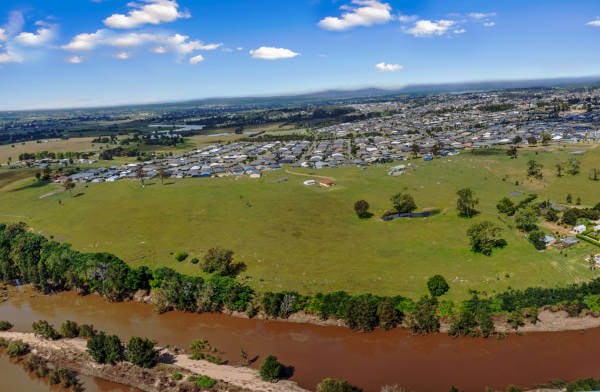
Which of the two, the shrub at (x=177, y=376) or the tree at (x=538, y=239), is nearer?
the shrub at (x=177, y=376)

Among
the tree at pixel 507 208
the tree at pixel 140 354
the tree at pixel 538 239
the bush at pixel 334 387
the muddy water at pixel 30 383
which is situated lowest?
the muddy water at pixel 30 383

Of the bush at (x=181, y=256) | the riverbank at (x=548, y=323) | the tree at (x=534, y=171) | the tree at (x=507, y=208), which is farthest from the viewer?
the tree at (x=534, y=171)

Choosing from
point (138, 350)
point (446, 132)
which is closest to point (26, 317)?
point (138, 350)

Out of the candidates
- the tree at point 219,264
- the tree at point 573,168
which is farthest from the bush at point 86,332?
the tree at point 573,168

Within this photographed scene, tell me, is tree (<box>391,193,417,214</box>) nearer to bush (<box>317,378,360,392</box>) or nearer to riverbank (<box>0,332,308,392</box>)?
bush (<box>317,378,360,392</box>)

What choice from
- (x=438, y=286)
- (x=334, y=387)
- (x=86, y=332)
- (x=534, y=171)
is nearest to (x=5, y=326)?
(x=86, y=332)

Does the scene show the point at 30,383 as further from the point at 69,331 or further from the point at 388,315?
the point at 388,315

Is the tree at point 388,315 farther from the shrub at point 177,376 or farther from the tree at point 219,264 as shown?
the tree at point 219,264
